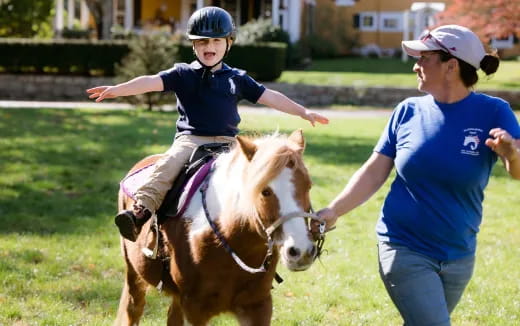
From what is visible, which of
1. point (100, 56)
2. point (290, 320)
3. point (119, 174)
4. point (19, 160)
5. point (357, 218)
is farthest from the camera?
point (100, 56)

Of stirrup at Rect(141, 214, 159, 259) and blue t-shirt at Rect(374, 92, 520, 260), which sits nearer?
blue t-shirt at Rect(374, 92, 520, 260)

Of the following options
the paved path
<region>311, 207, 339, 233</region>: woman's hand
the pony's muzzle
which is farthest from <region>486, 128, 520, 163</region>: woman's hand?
the paved path

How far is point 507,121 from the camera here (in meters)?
3.72

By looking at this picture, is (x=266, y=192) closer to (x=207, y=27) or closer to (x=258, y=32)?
(x=207, y=27)

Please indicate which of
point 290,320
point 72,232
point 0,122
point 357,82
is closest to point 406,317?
point 290,320

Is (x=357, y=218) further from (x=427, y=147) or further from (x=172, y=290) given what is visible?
(x=427, y=147)

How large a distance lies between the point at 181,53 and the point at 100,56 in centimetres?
273

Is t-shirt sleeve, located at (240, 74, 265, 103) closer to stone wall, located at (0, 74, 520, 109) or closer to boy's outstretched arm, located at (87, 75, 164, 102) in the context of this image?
boy's outstretched arm, located at (87, 75, 164, 102)

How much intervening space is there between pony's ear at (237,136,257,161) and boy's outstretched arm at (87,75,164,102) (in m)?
1.17

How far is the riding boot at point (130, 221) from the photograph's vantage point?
15.4ft

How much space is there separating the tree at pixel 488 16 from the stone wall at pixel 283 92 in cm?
347

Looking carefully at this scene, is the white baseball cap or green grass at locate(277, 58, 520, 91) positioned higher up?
the white baseball cap

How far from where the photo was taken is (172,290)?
477 centimetres

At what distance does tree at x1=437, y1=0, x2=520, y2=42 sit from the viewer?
26469mm
